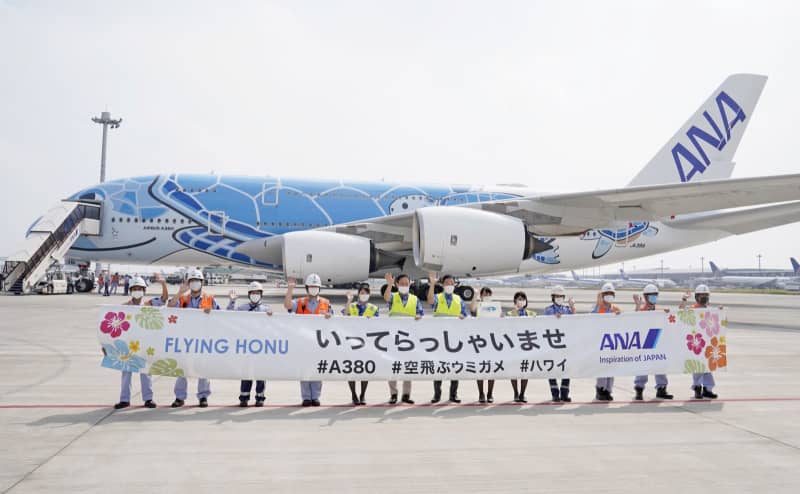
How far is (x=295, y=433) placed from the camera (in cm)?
496

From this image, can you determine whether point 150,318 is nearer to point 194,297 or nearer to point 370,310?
point 194,297

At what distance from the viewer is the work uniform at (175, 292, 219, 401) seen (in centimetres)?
588

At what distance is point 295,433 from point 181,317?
2046 mm

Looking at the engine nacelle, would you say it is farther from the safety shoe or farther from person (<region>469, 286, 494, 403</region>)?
the safety shoe

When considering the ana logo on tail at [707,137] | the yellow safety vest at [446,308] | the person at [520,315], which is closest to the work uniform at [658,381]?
the person at [520,315]

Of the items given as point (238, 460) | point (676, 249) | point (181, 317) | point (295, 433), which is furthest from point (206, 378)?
point (676, 249)

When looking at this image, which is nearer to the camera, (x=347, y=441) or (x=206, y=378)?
(x=347, y=441)

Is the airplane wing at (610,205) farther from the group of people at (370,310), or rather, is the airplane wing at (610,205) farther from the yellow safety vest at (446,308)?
the yellow safety vest at (446,308)

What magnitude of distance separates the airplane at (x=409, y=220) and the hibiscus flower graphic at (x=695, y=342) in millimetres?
9072

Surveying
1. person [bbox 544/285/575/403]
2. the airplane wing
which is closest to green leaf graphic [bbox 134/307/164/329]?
person [bbox 544/285/575/403]

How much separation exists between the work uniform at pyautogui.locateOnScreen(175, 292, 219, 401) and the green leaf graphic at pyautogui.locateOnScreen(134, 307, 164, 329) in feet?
1.30

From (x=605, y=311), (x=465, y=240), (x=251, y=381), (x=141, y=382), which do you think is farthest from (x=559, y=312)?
(x=465, y=240)

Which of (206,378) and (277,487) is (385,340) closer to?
(206,378)

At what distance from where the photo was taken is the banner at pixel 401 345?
6.05 m
